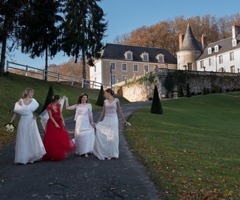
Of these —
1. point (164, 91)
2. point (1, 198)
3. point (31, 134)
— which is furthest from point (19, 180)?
A: point (164, 91)

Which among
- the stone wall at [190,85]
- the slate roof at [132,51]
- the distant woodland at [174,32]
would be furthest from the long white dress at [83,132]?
the distant woodland at [174,32]

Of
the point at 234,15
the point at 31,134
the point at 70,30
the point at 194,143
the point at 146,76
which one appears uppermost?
the point at 234,15

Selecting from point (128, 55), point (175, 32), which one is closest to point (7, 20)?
point (128, 55)

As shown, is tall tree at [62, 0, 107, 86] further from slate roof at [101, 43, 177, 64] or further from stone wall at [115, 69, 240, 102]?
slate roof at [101, 43, 177, 64]

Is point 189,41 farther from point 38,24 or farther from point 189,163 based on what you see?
point 189,163

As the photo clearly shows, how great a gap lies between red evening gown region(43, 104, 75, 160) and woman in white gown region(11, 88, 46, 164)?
0.19 m

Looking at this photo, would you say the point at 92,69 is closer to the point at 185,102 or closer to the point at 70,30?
the point at 70,30

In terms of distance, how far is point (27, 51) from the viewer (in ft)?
103

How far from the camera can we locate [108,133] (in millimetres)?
7766

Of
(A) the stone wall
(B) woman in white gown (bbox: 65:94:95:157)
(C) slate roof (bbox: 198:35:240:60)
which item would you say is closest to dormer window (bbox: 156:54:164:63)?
(C) slate roof (bbox: 198:35:240:60)

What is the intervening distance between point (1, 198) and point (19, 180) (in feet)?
3.16

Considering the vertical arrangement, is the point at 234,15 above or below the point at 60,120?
above

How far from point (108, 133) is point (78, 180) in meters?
2.10

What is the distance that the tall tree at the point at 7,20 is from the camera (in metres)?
21.2
